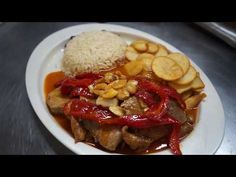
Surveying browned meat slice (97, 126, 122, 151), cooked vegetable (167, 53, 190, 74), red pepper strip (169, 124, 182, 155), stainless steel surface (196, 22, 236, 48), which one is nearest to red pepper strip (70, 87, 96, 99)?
browned meat slice (97, 126, 122, 151)

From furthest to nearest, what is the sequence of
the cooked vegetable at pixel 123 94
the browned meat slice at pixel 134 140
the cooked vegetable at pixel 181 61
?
the cooked vegetable at pixel 181 61 → the cooked vegetable at pixel 123 94 → the browned meat slice at pixel 134 140

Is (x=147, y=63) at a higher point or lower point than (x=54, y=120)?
higher

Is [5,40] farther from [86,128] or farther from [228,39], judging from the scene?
[228,39]

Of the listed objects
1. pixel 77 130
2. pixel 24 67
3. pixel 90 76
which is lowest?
pixel 24 67

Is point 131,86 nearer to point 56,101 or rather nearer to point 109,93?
point 109,93

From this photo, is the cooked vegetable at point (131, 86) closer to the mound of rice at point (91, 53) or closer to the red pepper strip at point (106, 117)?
the red pepper strip at point (106, 117)

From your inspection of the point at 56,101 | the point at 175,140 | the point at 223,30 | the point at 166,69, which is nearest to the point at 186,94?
the point at 166,69

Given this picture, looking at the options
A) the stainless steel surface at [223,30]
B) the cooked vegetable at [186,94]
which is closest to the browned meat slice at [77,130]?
the cooked vegetable at [186,94]

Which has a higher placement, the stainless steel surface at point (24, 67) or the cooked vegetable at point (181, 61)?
the cooked vegetable at point (181, 61)
